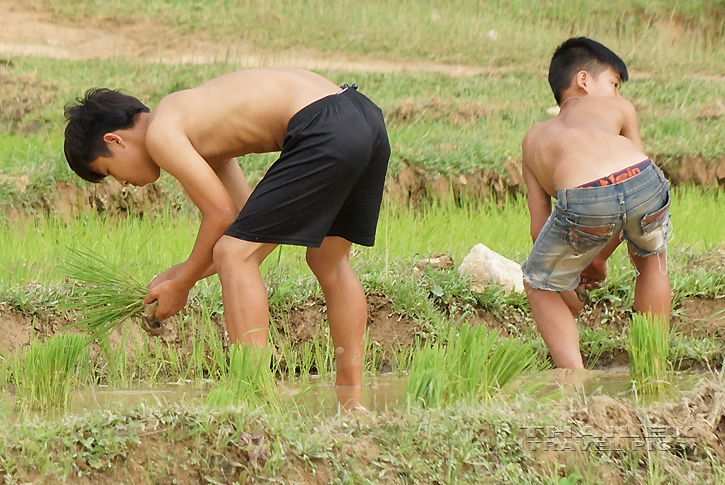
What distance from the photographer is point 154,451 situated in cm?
215

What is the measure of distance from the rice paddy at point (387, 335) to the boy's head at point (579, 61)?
983 mm

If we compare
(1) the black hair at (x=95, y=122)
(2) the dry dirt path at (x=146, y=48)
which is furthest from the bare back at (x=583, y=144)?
(2) the dry dirt path at (x=146, y=48)

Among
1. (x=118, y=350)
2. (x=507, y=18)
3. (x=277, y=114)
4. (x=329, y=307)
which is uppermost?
(x=507, y=18)

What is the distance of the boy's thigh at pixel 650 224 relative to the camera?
3293 mm

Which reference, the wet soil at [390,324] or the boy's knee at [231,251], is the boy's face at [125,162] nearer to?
the boy's knee at [231,251]

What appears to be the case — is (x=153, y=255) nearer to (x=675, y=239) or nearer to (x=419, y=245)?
(x=419, y=245)

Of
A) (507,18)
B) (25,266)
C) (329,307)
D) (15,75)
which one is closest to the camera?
(329,307)

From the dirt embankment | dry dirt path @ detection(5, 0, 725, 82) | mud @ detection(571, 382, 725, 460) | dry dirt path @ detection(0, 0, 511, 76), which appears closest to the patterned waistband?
mud @ detection(571, 382, 725, 460)

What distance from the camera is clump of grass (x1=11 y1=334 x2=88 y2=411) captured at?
2807mm

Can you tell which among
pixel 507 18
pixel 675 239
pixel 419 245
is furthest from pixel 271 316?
pixel 507 18

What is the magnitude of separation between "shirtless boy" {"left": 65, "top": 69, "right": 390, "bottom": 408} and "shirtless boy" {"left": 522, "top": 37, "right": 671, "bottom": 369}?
74cm

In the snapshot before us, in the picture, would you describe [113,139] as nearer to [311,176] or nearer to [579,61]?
→ [311,176]

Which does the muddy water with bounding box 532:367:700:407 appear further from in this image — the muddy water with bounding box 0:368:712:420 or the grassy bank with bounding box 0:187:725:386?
the grassy bank with bounding box 0:187:725:386

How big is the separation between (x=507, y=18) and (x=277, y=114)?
10.3 meters
